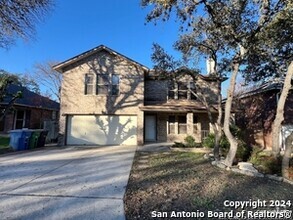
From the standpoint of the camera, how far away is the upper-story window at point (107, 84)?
16.8 meters

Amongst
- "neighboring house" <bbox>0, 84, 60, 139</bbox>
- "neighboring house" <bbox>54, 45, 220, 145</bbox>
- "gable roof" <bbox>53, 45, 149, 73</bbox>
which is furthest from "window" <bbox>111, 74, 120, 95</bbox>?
"neighboring house" <bbox>0, 84, 60, 139</bbox>

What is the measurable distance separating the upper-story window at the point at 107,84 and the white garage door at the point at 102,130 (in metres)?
1.78

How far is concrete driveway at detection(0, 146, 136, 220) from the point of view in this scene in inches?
174

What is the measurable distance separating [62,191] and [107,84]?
38.7ft

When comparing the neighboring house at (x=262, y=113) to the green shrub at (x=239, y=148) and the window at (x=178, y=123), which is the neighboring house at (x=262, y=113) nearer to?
the window at (x=178, y=123)

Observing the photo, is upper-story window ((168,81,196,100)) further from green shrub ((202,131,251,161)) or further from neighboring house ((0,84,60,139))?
neighboring house ((0,84,60,139))

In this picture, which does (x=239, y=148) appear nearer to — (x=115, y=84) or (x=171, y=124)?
(x=171, y=124)

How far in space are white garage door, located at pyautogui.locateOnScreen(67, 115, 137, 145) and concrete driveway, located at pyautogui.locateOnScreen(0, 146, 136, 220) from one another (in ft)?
24.8

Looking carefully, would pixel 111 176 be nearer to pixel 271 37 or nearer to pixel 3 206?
Answer: pixel 3 206

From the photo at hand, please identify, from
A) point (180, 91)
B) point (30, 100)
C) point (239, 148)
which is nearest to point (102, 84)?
point (180, 91)

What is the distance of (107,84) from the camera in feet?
55.3

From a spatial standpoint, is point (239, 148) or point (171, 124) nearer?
point (239, 148)

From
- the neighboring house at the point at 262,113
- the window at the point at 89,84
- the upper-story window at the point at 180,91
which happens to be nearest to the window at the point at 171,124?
the upper-story window at the point at 180,91

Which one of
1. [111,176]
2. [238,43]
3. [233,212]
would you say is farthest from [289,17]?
[111,176]
